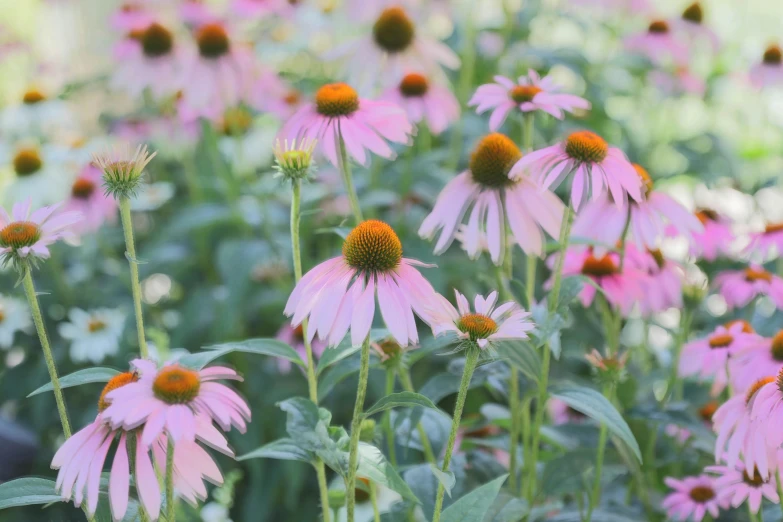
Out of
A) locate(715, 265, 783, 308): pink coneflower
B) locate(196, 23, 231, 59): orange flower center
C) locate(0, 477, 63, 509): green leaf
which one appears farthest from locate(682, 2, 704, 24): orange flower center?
locate(0, 477, 63, 509): green leaf

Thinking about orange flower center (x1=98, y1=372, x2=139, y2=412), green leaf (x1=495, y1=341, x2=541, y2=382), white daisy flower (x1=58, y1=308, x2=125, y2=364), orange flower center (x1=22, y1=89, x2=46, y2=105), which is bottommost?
white daisy flower (x1=58, y1=308, x2=125, y2=364)

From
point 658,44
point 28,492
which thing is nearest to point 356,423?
point 28,492

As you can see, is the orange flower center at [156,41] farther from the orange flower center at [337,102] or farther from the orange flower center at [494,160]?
the orange flower center at [494,160]

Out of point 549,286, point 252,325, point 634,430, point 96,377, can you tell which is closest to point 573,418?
point 634,430

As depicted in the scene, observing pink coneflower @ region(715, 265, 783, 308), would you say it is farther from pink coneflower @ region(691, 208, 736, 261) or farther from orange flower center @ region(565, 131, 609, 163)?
orange flower center @ region(565, 131, 609, 163)

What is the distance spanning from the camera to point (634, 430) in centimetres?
98

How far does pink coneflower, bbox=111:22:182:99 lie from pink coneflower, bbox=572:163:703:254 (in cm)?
96

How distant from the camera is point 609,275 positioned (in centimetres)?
94

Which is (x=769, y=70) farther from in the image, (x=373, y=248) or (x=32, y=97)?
(x=32, y=97)

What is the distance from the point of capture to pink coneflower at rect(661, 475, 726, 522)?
2.73ft

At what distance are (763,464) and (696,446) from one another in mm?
272

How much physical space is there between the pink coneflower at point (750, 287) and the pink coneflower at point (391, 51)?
572 millimetres

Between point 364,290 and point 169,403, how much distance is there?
163 mm

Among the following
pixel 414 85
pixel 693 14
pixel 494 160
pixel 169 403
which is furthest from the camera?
pixel 693 14
